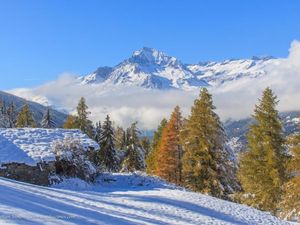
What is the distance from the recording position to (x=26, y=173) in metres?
27.5

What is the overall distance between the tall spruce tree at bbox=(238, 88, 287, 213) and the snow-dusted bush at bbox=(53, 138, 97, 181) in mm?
12367

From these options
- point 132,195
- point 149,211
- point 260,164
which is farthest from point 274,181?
point 149,211

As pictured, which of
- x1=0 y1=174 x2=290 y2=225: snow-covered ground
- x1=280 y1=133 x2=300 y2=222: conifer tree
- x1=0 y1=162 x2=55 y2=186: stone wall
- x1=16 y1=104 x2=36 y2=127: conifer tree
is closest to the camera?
x1=0 y1=174 x2=290 y2=225: snow-covered ground

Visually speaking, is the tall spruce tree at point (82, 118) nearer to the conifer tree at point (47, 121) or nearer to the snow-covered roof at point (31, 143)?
the conifer tree at point (47, 121)

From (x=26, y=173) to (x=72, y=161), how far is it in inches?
139

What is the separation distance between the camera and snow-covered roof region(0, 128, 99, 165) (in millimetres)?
27766

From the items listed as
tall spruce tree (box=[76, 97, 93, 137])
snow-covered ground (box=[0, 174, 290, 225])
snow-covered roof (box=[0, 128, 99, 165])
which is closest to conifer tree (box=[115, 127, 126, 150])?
tall spruce tree (box=[76, 97, 93, 137])

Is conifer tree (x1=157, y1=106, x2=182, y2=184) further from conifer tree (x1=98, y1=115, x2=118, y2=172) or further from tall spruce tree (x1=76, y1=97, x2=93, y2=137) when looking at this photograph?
tall spruce tree (x1=76, y1=97, x2=93, y2=137)

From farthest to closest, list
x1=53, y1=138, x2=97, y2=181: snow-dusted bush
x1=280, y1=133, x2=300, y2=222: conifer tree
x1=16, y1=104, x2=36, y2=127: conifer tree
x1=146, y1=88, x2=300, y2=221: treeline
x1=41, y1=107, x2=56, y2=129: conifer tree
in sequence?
1. x1=41, y1=107, x2=56, y2=129: conifer tree
2. x1=16, y1=104, x2=36, y2=127: conifer tree
3. x1=146, y1=88, x2=300, y2=221: treeline
4. x1=53, y1=138, x2=97, y2=181: snow-dusted bush
5. x1=280, y1=133, x2=300, y2=222: conifer tree

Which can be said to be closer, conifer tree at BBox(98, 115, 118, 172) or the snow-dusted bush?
the snow-dusted bush

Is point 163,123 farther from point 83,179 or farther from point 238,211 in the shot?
point 238,211

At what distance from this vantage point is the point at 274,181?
34156 millimetres

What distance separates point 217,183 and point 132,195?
39.2 feet

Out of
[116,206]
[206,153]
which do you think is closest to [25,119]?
[206,153]
